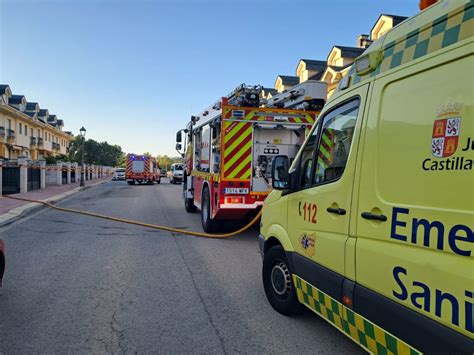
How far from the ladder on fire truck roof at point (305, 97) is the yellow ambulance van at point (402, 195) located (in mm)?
4523

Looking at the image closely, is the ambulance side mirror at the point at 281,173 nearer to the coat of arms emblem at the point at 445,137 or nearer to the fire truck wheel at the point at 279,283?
the fire truck wheel at the point at 279,283

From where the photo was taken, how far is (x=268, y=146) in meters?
8.24

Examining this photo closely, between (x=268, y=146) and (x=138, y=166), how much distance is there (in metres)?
27.6

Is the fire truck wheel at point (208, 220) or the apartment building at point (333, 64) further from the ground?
the apartment building at point (333, 64)

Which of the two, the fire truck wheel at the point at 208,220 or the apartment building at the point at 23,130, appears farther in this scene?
the apartment building at the point at 23,130

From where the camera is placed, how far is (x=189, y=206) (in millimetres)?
12852

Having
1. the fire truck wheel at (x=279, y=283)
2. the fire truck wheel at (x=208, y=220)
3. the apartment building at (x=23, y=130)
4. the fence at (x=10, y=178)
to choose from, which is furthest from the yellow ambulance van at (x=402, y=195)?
the apartment building at (x=23, y=130)

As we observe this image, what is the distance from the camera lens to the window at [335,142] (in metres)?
3.05

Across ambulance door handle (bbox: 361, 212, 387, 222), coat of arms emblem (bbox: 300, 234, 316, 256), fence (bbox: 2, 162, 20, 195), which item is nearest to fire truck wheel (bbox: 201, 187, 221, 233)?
coat of arms emblem (bbox: 300, 234, 316, 256)

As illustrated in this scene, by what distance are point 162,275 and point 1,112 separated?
39917 millimetres

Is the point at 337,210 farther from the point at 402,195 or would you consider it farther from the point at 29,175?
the point at 29,175

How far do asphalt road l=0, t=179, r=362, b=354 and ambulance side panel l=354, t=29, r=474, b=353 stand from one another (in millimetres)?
1373

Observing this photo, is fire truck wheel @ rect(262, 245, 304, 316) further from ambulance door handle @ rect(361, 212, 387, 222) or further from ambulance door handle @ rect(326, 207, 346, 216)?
ambulance door handle @ rect(361, 212, 387, 222)

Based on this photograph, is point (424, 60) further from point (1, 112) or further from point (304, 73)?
point (1, 112)
